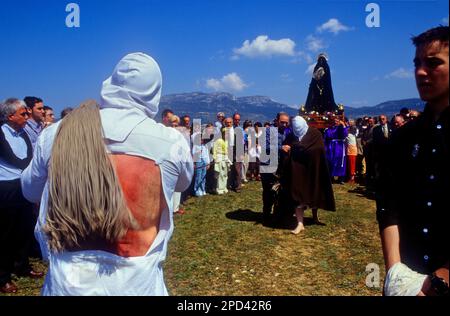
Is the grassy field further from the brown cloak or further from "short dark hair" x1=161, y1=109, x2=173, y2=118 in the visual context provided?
"short dark hair" x1=161, y1=109, x2=173, y2=118

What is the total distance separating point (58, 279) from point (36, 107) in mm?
4321

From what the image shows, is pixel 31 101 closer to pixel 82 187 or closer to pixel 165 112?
pixel 165 112

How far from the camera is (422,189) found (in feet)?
5.10

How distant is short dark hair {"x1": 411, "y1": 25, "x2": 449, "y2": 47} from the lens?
142 centimetres

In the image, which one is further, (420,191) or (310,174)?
(310,174)

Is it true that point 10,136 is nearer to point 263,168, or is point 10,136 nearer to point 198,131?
point 263,168

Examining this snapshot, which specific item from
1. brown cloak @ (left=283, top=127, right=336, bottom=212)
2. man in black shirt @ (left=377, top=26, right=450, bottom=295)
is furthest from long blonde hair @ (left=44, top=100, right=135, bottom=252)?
brown cloak @ (left=283, top=127, right=336, bottom=212)

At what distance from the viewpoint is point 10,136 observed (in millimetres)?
3828

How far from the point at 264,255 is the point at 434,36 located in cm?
404

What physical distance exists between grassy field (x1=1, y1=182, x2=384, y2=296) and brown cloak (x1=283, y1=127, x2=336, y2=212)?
1.83ft

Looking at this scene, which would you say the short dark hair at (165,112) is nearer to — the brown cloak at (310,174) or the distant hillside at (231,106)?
the brown cloak at (310,174)

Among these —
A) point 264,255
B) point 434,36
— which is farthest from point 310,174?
point 434,36

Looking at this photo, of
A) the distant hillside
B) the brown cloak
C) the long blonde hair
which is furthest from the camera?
the distant hillside
